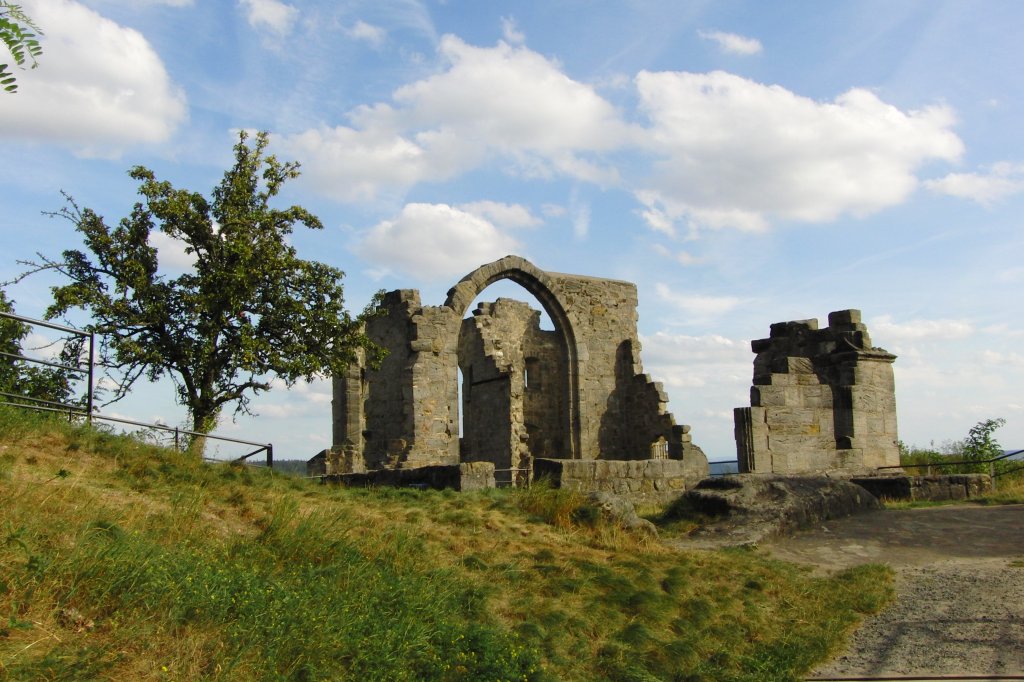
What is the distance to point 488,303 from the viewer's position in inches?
917

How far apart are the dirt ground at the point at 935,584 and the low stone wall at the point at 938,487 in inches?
43.0

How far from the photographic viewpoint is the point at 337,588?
606cm

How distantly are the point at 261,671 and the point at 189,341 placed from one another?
35.5ft

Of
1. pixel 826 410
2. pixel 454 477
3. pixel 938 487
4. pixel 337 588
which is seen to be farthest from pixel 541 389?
pixel 337 588

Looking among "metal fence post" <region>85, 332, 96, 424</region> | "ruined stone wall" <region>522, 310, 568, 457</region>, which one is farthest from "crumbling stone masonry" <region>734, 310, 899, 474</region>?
"metal fence post" <region>85, 332, 96, 424</region>

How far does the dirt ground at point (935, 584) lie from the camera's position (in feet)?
20.8

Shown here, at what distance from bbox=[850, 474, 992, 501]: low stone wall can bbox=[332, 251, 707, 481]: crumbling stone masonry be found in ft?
12.7

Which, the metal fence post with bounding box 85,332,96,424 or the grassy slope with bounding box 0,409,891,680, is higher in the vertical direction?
the metal fence post with bounding box 85,332,96,424

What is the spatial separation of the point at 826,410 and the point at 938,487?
124 inches

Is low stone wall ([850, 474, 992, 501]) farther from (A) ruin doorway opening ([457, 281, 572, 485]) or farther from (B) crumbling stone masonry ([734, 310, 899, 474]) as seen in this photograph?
(A) ruin doorway opening ([457, 281, 572, 485])

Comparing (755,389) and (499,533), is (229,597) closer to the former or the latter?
(499,533)

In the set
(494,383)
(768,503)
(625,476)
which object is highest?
(494,383)

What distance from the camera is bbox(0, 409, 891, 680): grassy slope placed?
475cm

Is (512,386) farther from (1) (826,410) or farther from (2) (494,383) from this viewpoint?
(1) (826,410)
